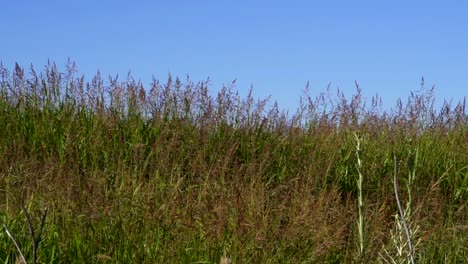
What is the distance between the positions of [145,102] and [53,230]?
11.2 ft

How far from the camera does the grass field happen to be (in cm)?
365

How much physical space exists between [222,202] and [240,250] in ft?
2.29

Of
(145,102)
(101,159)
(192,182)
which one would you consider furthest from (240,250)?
(145,102)

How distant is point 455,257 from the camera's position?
13.5 feet

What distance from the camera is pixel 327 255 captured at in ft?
12.7

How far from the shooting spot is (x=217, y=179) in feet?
16.8

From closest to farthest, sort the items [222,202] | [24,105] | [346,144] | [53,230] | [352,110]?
[53,230], [222,202], [346,144], [24,105], [352,110]

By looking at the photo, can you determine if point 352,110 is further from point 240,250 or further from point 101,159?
point 240,250

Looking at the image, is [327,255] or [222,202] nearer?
[327,255]

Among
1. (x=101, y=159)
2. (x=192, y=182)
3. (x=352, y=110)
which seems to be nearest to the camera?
(x=192, y=182)

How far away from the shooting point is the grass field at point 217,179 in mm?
3654

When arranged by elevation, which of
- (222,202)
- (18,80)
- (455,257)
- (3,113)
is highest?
(18,80)

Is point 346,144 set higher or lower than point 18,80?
lower

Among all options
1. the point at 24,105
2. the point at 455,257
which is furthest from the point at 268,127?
the point at 455,257
